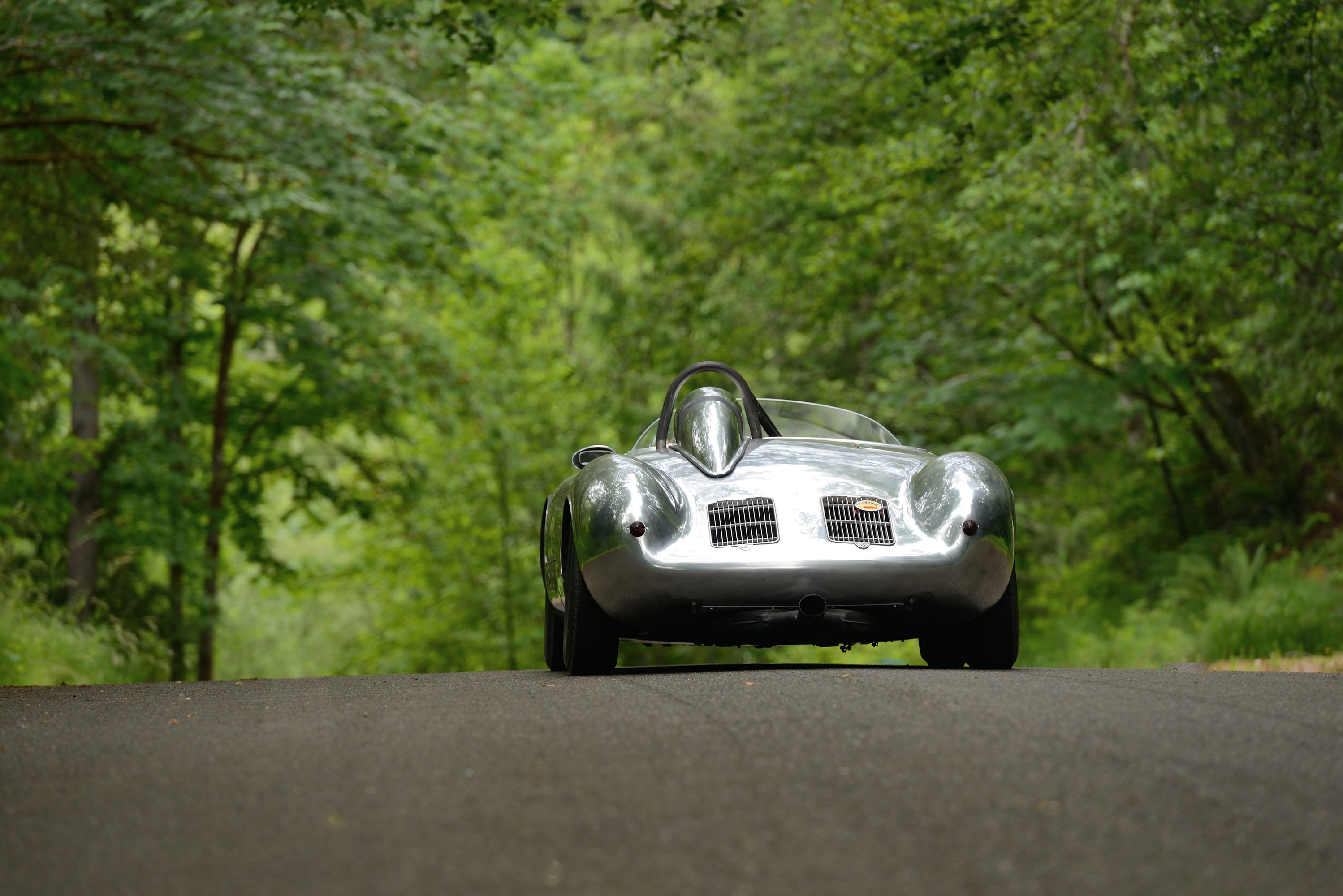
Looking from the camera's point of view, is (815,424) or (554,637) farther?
(554,637)

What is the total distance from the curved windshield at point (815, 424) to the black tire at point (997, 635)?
62.8 inches

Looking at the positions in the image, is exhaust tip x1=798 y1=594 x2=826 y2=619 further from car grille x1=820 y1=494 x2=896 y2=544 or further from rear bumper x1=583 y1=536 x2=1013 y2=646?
car grille x1=820 y1=494 x2=896 y2=544

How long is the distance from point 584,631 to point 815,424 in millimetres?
2307

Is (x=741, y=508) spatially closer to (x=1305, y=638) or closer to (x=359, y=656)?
(x=1305, y=638)

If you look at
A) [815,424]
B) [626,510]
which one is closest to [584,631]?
[626,510]

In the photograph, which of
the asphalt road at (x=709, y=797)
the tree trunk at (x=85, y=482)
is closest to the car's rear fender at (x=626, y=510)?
the asphalt road at (x=709, y=797)

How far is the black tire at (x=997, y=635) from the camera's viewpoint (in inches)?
281

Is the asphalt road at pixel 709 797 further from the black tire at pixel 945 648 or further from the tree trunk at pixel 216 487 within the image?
the tree trunk at pixel 216 487

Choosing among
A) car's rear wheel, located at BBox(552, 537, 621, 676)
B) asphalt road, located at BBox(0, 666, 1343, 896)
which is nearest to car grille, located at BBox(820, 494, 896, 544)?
car's rear wheel, located at BBox(552, 537, 621, 676)

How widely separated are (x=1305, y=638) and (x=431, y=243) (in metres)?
10.2

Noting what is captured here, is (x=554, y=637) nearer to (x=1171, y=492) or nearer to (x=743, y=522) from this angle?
(x=743, y=522)

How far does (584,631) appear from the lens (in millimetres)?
7000

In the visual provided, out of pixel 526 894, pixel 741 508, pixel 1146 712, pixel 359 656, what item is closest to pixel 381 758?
pixel 526 894

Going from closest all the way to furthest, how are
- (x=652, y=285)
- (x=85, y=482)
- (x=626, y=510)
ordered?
(x=626, y=510) → (x=85, y=482) → (x=652, y=285)
